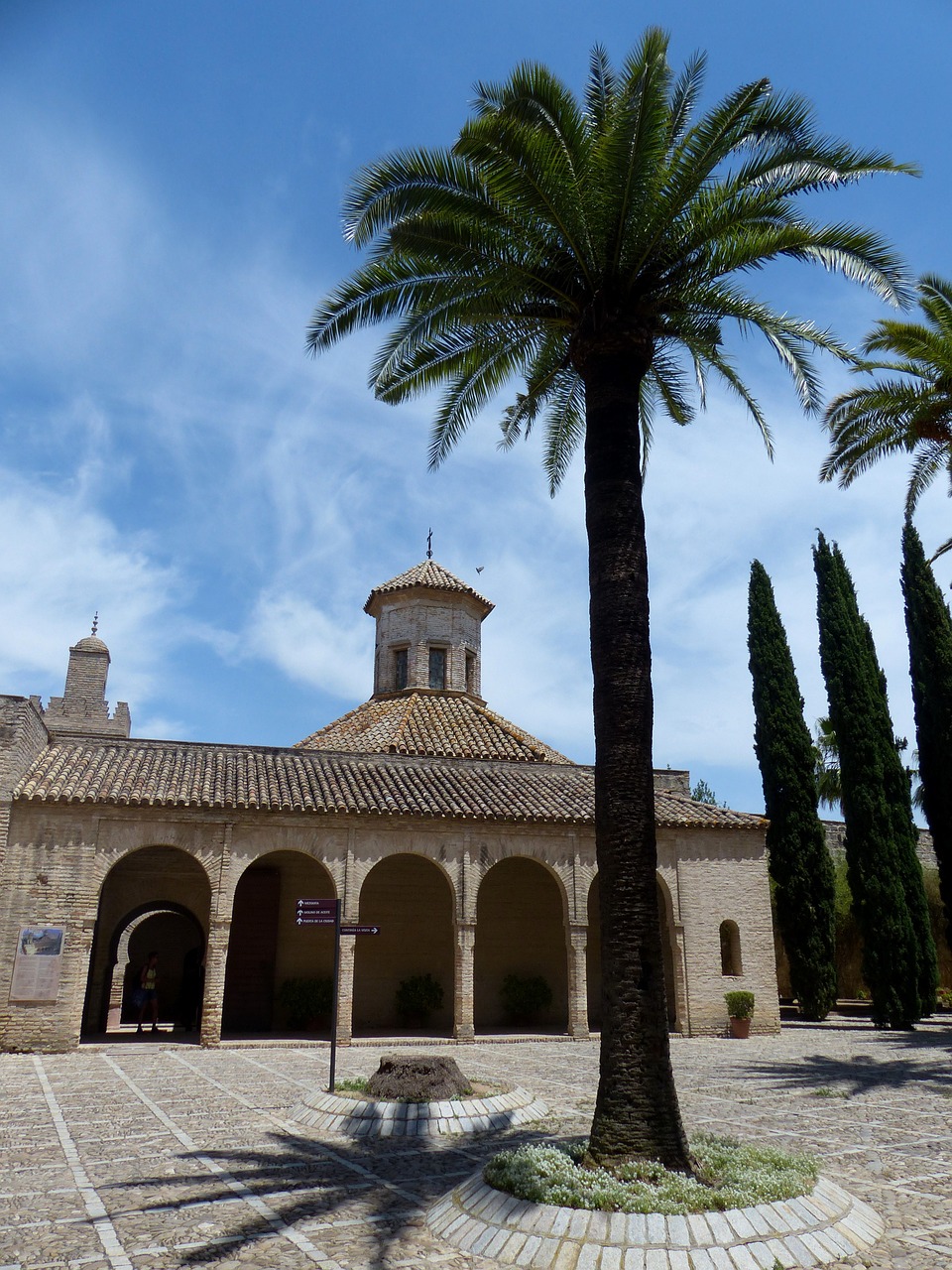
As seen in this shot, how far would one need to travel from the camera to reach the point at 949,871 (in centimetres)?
2495

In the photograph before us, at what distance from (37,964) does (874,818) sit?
20127mm

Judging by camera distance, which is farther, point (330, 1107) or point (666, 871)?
point (666, 871)

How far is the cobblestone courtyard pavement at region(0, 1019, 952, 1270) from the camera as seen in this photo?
6.39m

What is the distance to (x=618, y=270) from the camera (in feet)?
28.7

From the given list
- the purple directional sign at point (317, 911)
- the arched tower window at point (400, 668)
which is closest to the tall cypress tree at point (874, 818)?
the arched tower window at point (400, 668)

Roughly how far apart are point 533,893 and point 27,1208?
17848 mm

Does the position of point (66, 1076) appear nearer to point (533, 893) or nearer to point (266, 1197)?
point (266, 1197)

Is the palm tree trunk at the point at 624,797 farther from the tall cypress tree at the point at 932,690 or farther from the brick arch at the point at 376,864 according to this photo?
the tall cypress tree at the point at 932,690

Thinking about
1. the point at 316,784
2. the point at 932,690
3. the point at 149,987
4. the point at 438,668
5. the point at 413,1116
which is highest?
the point at 438,668

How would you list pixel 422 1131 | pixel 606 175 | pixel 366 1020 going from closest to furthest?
pixel 606 175 < pixel 422 1131 < pixel 366 1020

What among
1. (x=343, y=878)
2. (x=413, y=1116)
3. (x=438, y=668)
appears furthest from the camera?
(x=438, y=668)

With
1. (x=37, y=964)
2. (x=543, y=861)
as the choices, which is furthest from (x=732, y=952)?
(x=37, y=964)

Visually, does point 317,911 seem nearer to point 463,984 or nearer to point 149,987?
point 463,984

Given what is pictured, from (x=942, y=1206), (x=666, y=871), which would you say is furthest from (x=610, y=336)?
(x=666, y=871)
